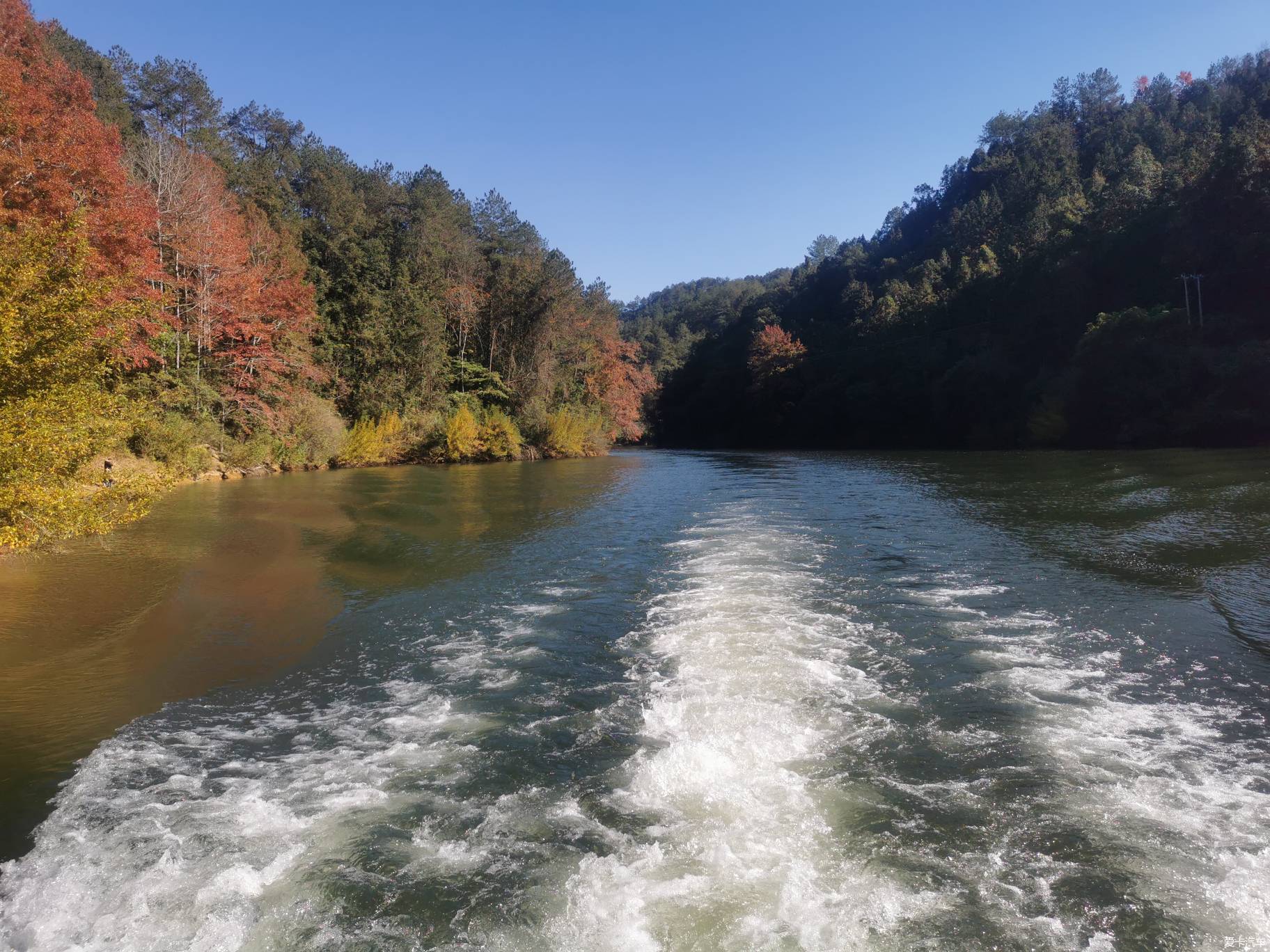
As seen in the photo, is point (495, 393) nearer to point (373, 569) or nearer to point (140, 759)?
point (373, 569)

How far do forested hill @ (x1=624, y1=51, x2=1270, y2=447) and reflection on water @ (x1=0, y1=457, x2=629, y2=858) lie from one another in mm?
31354

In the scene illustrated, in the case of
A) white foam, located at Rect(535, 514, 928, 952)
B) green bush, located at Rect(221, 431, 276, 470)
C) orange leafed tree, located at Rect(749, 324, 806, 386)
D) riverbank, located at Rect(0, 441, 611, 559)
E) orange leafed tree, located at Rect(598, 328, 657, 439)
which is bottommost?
white foam, located at Rect(535, 514, 928, 952)

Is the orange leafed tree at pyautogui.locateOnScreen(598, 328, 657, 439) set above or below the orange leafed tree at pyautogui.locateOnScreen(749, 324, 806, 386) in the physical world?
below

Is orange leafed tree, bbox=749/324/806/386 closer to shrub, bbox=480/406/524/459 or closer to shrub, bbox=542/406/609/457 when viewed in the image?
shrub, bbox=542/406/609/457

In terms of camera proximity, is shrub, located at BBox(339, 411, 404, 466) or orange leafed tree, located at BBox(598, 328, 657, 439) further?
orange leafed tree, located at BBox(598, 328, 657, 439)

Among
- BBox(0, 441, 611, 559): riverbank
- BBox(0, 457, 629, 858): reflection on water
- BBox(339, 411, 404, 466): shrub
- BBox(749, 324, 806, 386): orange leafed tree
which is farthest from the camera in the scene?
BBox(749, 324, 806, 386): orange leafed tree

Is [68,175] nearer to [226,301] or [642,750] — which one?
[226,301]

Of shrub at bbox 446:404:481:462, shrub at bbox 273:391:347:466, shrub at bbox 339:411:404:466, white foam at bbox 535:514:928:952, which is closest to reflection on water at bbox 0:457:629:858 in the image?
white foam at bbox 535:514:928:952

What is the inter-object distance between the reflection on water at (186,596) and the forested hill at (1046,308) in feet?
103

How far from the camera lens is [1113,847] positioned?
347 cm

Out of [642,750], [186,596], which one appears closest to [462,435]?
[186,596]

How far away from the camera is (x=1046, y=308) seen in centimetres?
4809

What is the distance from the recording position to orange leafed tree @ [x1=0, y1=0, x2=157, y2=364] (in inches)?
641

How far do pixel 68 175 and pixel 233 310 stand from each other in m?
6.74
